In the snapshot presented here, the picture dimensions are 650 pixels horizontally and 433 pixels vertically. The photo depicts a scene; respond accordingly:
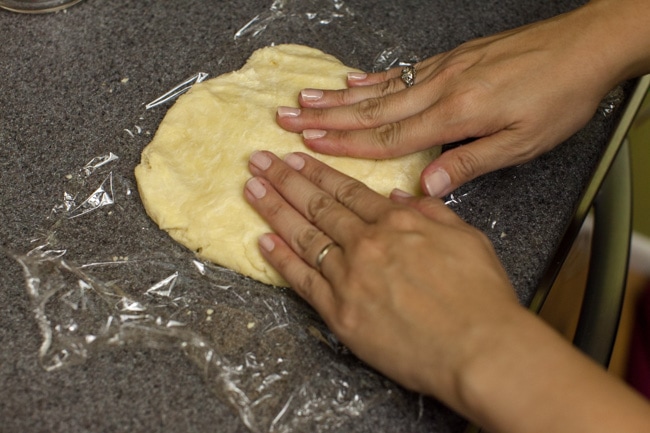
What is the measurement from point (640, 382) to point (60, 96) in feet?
4.18

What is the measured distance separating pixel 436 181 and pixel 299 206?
0.22m

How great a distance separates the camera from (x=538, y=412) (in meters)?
0.68

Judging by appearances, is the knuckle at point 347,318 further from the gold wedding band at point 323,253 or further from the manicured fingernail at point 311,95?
the manicured fingernail at point 311,95

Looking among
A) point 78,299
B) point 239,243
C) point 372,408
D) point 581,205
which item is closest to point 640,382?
point 581,205

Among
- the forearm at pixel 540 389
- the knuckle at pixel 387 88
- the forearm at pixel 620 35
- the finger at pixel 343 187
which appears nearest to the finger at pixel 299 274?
the finger at pixel 343 187

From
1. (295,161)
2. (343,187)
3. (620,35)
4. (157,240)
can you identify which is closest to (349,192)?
(343,187)

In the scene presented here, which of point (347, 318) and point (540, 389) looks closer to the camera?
point (540, 389)

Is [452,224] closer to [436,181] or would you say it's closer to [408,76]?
[436,181]

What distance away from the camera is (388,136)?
0.98 meters

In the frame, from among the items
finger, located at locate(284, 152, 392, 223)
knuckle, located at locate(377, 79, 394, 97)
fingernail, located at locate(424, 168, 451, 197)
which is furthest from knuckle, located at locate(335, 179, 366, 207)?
knuckle, located at locate(377, 79, 394, 97)

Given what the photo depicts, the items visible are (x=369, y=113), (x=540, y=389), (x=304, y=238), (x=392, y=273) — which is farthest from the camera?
(x=369, y=113)

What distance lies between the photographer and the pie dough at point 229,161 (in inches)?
38.5

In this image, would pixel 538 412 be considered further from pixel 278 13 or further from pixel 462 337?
pixel 278 13

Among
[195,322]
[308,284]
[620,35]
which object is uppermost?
[620,35]
